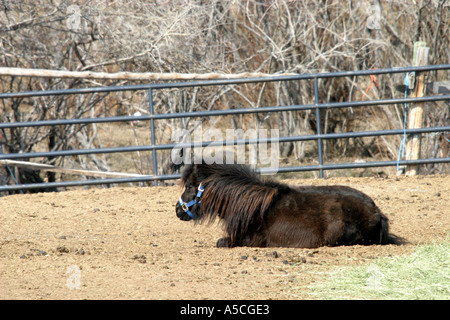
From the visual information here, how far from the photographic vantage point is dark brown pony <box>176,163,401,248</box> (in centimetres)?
474

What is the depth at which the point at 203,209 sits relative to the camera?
5.02 m

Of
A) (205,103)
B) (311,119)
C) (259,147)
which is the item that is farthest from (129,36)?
(311,119)

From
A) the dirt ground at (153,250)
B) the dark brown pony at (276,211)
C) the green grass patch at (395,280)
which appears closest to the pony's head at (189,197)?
the dark brown pony at (276,211)

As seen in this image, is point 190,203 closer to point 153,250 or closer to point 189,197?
point 189,197

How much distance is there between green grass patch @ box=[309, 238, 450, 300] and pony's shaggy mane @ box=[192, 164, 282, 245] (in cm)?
116

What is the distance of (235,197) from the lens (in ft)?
16.0

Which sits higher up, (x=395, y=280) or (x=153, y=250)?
(x=395, y=280)

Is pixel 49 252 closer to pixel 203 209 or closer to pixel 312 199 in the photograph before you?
pixel 203 209

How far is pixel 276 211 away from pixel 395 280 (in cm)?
152

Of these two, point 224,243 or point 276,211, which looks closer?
point 276,211

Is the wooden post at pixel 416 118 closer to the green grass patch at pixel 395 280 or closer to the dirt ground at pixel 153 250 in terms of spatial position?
the dirt ground at pixel 153 250

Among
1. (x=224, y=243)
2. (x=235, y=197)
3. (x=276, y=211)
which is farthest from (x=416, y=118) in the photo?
(x=224, y=243)

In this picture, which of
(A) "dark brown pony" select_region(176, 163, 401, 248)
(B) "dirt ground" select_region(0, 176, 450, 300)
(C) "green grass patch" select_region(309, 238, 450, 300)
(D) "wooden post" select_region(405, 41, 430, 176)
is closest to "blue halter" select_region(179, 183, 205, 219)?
(A) "dark brown pony" select_region(176, 163, 401, 248)

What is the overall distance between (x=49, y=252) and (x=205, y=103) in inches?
230
